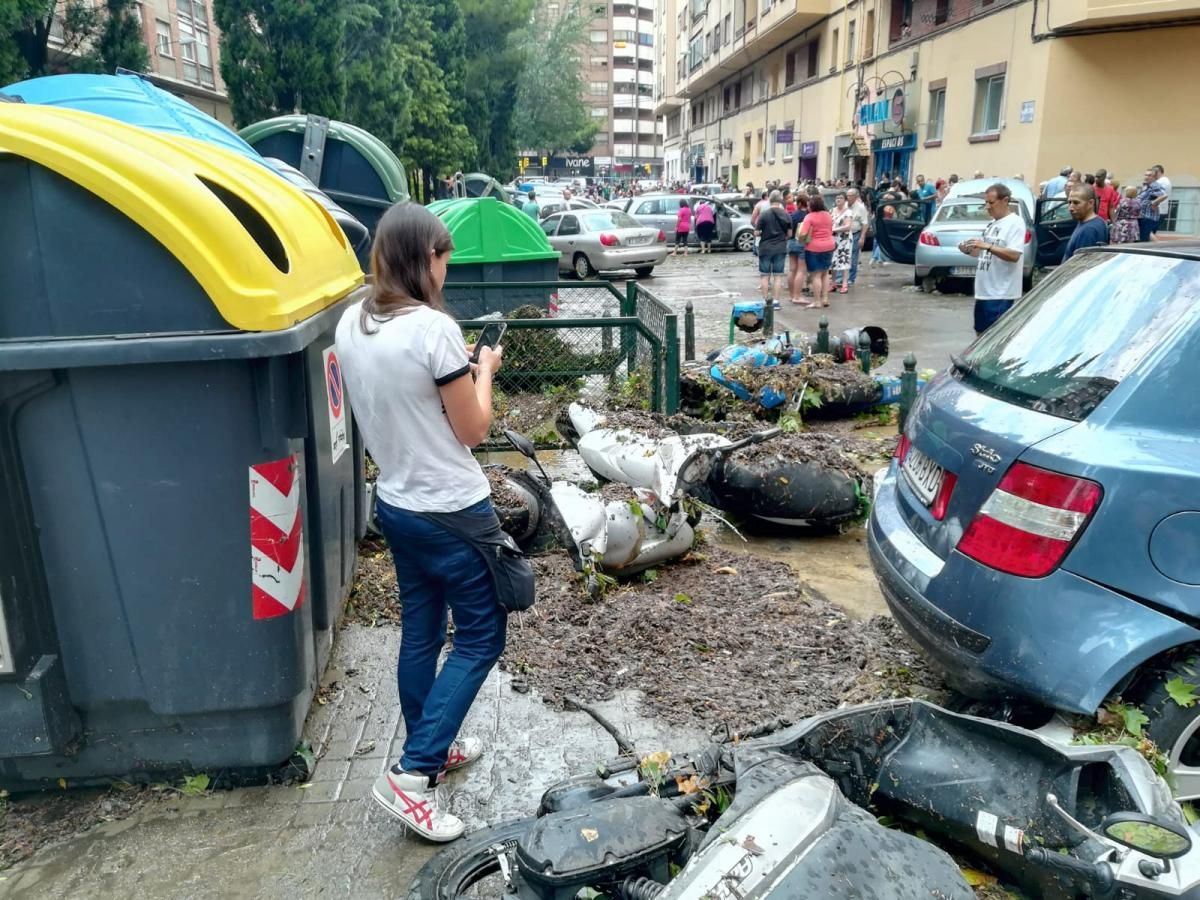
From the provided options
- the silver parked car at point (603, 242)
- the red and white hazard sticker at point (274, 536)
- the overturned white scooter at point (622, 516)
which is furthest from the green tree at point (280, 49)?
the red and white hazard sticker at point (274, 536)

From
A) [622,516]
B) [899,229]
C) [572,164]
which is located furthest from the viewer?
[572,164]

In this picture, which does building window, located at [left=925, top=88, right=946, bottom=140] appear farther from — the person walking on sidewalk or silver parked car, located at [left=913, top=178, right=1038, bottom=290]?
the person walking on sidewalk

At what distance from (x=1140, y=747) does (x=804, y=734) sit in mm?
896

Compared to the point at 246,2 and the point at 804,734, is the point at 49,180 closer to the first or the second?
the point at 804,734

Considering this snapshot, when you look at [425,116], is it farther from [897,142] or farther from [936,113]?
[936,113]

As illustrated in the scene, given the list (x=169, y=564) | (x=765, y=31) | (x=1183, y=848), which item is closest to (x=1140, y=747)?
(x=1183, y=848)

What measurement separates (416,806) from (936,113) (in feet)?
85.3

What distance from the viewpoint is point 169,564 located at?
2799mm

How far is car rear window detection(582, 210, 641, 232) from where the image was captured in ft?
64.1

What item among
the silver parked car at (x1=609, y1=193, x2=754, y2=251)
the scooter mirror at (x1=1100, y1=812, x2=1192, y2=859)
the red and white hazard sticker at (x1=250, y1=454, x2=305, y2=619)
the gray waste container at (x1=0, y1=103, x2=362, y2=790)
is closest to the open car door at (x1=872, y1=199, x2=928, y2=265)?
the silver parked car at (x1=609, y1=193, x2=754, y2=251)

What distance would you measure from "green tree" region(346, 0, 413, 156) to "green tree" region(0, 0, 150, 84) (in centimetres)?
458

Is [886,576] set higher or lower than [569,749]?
higher

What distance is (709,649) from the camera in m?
3.94

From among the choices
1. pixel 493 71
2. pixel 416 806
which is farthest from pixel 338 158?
pixel 493 71
